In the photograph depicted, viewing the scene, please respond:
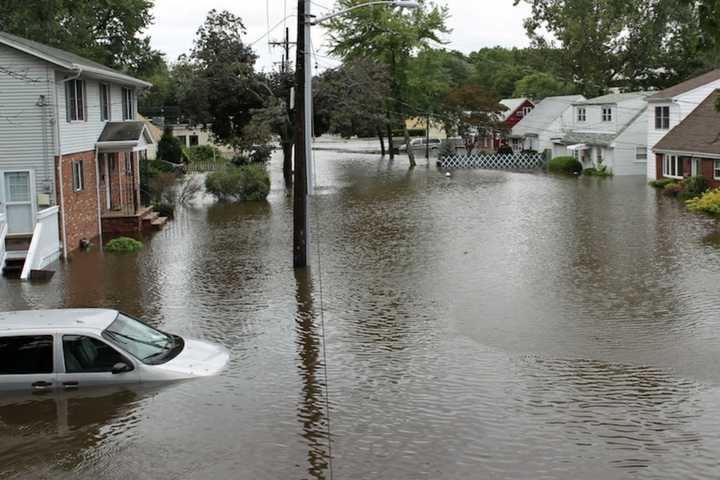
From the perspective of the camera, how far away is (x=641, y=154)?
2269 inches

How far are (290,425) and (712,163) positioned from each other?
120 ft

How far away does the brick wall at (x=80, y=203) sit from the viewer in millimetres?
26984

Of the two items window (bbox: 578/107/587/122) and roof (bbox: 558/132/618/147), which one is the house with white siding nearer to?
roof (bbox: 558/132/618/147)

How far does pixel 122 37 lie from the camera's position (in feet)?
192

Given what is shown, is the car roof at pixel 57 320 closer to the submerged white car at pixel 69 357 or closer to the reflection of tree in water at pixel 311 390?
the submerged white car at pixel 69 357

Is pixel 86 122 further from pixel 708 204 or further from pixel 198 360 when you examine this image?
pixel 708 204

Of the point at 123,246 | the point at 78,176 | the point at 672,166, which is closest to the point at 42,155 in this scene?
the point at 78,176

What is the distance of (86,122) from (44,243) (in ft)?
18.8

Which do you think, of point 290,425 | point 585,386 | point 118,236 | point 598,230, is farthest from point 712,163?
point 290,425

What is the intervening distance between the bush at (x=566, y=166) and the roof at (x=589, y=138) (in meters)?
1.58

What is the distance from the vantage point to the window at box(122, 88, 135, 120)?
115 feet

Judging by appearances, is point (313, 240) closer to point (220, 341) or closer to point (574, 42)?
point (220, 341)

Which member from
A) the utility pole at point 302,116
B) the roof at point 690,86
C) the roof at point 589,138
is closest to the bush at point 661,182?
the roof at point 690,86

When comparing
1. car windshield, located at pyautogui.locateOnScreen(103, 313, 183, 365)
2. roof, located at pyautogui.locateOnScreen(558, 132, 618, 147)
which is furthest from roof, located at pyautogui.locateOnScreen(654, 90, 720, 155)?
car windshield, located at pyautogui.locateOnScreen(103, 313, 183, 365)
